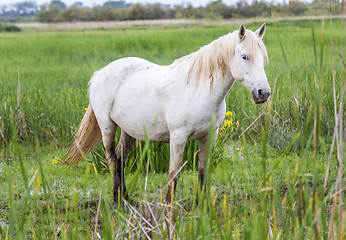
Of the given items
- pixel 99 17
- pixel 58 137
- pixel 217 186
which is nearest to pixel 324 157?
pixel 217 186

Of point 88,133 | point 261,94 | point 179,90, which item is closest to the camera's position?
point 261,94

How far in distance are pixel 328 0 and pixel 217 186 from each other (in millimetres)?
2791

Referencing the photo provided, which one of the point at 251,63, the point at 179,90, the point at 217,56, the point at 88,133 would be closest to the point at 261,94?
the point at 251,63

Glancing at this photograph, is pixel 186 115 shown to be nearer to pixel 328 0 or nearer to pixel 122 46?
pixel 328 0

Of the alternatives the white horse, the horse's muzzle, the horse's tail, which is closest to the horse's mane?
the white horse

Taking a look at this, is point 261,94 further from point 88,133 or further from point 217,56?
point 88,133

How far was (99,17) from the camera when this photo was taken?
253 ft

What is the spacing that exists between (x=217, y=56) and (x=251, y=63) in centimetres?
32

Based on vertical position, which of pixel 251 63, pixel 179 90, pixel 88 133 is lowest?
pixel 88 133

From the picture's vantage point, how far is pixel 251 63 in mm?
3129

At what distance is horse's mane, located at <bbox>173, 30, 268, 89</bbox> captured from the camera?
315 cm

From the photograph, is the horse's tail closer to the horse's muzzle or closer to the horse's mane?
the horse's mane

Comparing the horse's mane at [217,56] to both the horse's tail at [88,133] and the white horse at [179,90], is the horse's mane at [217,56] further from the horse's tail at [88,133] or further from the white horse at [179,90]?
the horse's tail at [88,133]

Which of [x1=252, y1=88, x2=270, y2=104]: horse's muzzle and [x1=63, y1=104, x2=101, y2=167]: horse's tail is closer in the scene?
[x1=252, y1=88, x2=270, y2=104]: horse's muzzle
